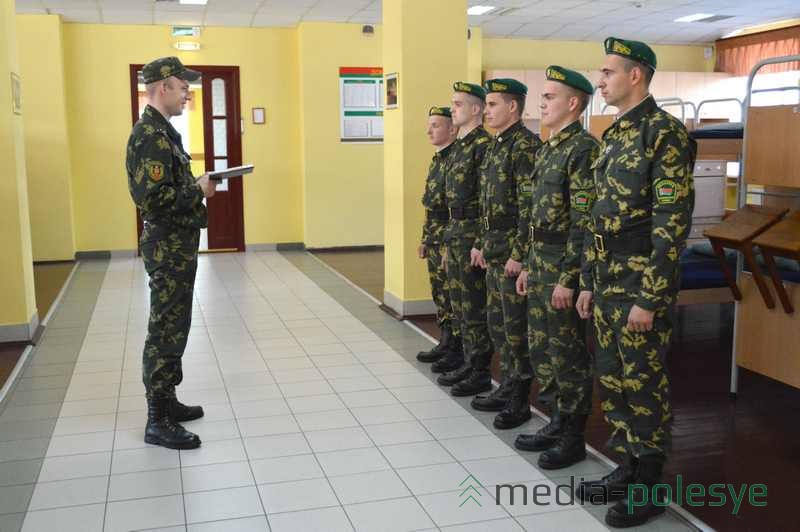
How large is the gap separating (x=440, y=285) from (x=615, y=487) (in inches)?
85.4

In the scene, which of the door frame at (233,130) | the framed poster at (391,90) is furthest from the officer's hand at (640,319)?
the door frame at (233,130)

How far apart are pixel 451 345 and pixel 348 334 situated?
1177mm

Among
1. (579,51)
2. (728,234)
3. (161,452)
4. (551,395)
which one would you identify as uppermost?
(579,51)

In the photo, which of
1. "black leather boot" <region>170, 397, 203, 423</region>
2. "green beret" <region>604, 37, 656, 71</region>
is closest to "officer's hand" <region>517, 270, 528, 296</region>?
"green beret" <region>604, 37, 656, 71</region>

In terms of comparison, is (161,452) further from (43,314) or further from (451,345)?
(43,314)

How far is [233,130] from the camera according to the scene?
10.2 metres

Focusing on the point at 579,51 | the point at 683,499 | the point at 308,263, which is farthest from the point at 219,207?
the point at 683,499

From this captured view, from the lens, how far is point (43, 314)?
6570 mm

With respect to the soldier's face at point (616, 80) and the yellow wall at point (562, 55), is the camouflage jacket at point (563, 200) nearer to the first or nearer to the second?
the soldier's face at point (616, 80)

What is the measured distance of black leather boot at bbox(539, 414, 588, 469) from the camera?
10.9 feet

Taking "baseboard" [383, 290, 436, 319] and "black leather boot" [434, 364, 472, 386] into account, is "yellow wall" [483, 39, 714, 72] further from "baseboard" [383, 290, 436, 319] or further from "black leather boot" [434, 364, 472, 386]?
"black leather boot" [434, 364, 472, 386]

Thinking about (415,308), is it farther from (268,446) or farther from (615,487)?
(615,487)

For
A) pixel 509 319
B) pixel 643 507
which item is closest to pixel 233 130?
pixel 509 319

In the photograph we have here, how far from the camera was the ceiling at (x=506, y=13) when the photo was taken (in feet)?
28.3
